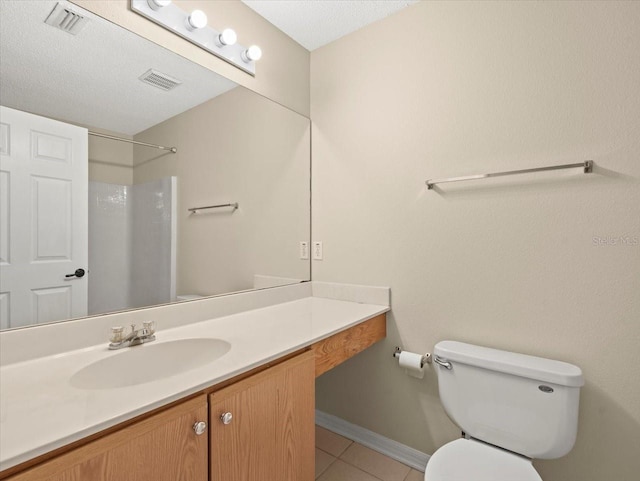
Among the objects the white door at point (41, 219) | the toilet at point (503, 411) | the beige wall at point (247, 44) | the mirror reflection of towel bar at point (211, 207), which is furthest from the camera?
the mirror reflection of towel bar at point (211, 207)

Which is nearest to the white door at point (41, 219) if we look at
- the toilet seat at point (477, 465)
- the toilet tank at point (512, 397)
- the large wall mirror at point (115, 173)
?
the large wall mirror at point (115, 173)

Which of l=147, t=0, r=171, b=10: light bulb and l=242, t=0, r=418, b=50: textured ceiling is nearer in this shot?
l=147, t=0, r=171, b=10: light bulb

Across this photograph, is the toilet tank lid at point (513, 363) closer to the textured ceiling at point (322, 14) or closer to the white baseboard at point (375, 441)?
the white baseboard at point (375, 441)

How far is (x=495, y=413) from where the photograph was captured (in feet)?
3.98

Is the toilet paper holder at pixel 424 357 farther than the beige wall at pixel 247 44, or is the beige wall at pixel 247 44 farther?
the toilet paper holder at pixel 424 357

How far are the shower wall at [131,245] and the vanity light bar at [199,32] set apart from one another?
0.63 meters

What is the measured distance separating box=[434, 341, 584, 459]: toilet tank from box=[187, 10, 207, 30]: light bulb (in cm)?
170

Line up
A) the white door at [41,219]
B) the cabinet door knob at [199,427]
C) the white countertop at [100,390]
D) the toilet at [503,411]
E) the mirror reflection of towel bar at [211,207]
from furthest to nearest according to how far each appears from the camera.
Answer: the mirror reflection of towel bar at [211,207], the toilet at [503,411], the white door at [41,219], the cabinet door knob at [199,427], the white countertop at [100,390]

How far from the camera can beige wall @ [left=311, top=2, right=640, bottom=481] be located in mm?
1162

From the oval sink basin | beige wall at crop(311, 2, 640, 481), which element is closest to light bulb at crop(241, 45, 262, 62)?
beige wall at crop(311, 2, 640, 481)

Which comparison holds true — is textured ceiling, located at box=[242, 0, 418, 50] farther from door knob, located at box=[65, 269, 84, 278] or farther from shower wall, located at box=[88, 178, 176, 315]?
door knob, located at box=[65, 269, 84, 278]

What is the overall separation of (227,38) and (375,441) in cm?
214

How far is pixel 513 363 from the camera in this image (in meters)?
1.19

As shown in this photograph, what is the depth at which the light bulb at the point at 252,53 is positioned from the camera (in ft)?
5.18
